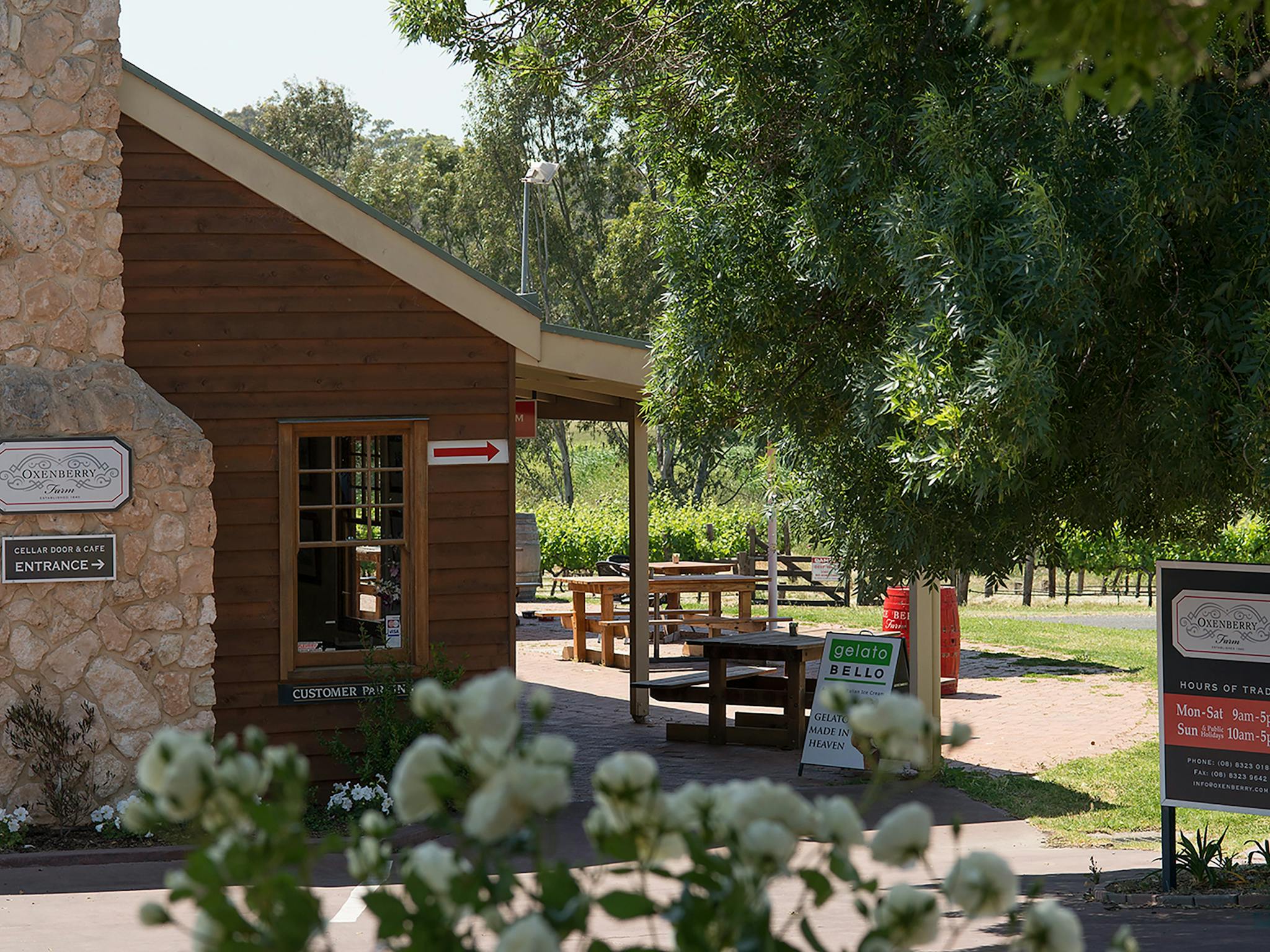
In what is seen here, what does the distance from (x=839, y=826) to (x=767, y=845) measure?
18 centimetres

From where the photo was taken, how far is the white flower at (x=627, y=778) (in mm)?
1960

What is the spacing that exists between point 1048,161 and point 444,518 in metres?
5.23

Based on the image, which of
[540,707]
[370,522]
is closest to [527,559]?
[370,522]

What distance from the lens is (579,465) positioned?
5838 centimetres

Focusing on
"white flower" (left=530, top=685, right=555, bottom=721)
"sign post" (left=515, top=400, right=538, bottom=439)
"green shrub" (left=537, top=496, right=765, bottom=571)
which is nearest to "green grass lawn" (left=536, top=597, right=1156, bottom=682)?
"green shrub" (left=537, top=496, right=765, bottom=571)

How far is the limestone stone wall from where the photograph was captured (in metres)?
9.07

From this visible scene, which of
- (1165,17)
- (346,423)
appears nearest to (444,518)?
(346,423)

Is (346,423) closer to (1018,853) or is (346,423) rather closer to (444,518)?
(444,518)

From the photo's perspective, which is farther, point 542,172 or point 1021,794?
point 542,172

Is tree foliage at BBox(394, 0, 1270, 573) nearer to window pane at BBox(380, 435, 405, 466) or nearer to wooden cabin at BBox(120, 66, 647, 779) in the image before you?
wooden cabin at BBox(120, 66, 647, 779)

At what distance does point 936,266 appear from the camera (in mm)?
6410

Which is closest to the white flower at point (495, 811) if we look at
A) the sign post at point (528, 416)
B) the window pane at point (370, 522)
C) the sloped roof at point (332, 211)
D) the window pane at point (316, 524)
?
the sloped roof at point (332, 211)

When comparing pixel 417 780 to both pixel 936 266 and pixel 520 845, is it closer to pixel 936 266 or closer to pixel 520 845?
pixel 520 845

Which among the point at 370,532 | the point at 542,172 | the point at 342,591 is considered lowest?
the point at 342,591
